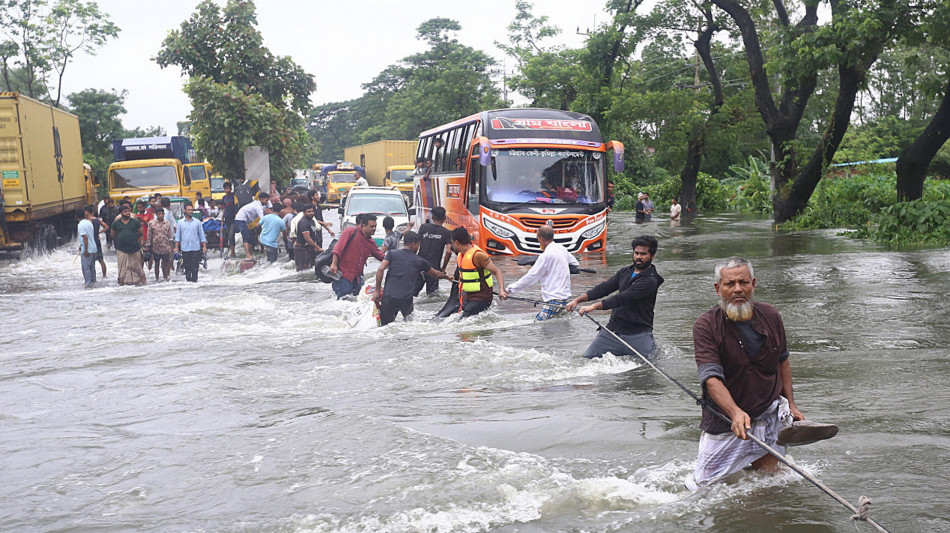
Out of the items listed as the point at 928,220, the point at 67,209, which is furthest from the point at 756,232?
the point at 67,209

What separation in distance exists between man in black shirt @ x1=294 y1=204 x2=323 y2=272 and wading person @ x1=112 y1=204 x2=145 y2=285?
3.02 meters

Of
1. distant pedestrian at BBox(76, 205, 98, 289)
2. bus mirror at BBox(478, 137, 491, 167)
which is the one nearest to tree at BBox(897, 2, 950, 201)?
bus mirror at BBox(478, 137, 491, 167)

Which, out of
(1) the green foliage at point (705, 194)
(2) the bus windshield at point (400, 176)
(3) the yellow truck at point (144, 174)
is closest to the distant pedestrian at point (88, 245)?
(3) the yellow truck at point (144, 174)

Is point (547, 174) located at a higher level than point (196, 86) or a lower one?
lower

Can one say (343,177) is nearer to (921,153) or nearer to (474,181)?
(474,181)

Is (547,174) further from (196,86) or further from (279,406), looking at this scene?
(196,86)

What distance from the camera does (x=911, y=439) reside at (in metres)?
6.59

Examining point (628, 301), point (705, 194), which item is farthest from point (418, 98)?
point (628, 301)

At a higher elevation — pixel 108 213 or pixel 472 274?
pixel 108 213

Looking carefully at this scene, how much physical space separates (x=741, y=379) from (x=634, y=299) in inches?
129

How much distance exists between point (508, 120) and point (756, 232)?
1166 centimetres

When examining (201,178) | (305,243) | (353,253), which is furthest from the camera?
(201,178)

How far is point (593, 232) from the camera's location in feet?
62.0

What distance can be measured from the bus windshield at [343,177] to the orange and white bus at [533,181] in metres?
32.9
